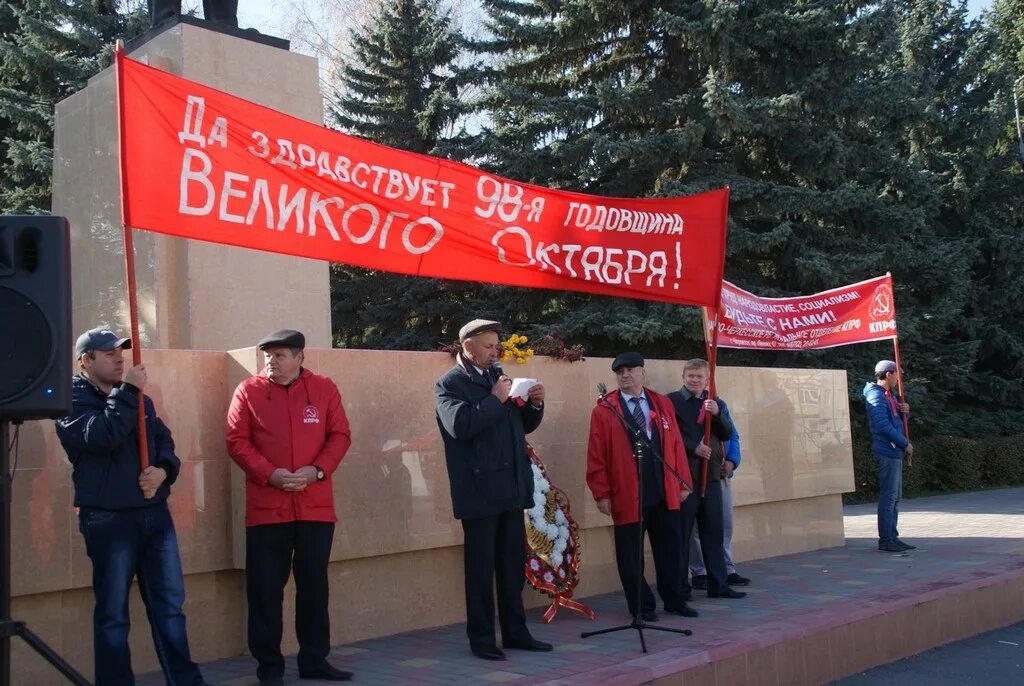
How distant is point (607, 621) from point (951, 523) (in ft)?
27.3

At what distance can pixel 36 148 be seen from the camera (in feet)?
63.7

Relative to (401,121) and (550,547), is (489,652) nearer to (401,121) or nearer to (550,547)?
(550,547)

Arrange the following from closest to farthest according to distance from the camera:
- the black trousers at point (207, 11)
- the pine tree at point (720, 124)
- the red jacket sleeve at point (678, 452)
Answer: the red jacket sleeve at point (678, 452)
the black trousers at point (207, 11)
the pine tree at point (720, 124)

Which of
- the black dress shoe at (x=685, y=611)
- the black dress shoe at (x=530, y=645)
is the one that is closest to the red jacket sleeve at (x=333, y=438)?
the black dress shoe at (x=530, y=645)

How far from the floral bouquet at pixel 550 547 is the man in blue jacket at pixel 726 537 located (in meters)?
1.35

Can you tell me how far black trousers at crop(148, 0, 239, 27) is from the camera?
963 cm

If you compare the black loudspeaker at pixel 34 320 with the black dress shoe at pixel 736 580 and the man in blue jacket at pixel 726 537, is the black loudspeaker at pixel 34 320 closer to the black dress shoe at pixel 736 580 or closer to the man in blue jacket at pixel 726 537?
the man in blue jacket at pixel 726 537

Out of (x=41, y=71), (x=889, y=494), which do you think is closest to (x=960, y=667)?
(x=889, y=494)

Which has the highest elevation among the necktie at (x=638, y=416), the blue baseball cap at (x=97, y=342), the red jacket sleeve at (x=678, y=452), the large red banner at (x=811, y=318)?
the large red banner at (x=811, y=318)

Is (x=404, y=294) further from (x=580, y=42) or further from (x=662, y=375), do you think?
(x=662, y=375)

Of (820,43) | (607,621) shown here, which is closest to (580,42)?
(820,43)

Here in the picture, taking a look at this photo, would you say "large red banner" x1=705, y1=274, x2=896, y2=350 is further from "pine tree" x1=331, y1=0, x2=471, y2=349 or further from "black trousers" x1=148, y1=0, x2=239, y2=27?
"pine tree" x1=331, y1=0, x2=471, y2=349

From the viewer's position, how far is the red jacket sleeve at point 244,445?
5.75m

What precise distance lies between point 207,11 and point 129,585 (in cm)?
612
